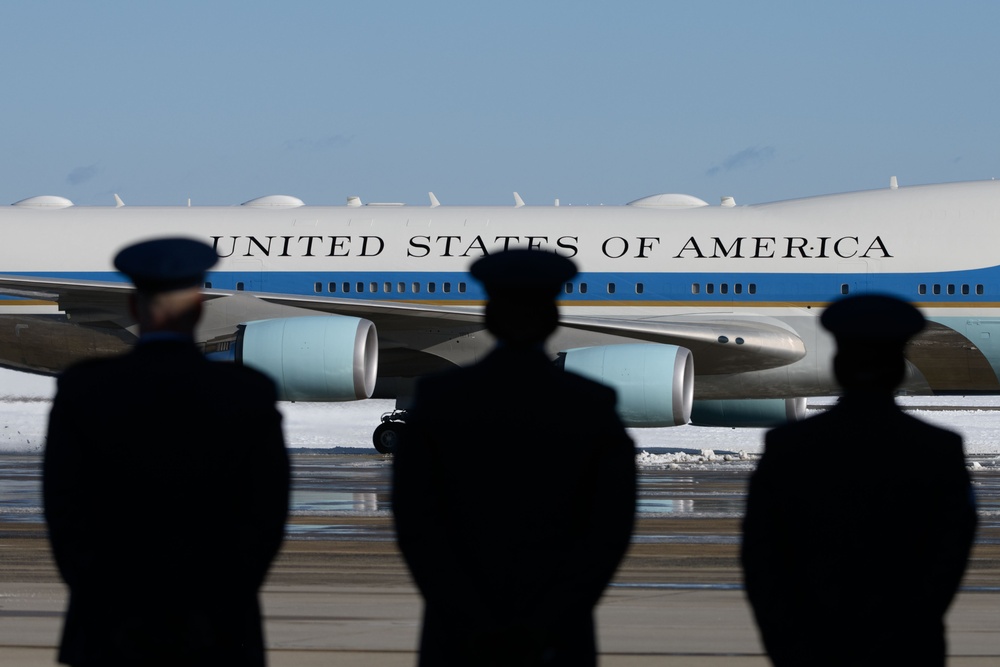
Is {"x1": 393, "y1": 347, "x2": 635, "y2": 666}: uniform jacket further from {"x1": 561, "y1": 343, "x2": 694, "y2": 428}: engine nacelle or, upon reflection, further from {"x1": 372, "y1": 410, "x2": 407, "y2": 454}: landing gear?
{"x1": 372, "y1": 410, "x2": 407, "y2": 454}: landing gear

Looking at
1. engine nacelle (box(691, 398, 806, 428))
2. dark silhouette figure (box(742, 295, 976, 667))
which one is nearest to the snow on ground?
engine nacelle (box(691, 398, 806, 428))

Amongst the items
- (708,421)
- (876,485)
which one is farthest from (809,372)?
(876,485)

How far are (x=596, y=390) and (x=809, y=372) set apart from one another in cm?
1678

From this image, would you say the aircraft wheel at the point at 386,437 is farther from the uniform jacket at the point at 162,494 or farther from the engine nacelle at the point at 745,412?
the uniform jacket at the point at 162,494

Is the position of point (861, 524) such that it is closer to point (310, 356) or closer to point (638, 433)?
point (310, 356)

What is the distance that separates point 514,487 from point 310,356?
14.7m

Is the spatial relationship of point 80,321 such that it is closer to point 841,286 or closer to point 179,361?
point 841,286

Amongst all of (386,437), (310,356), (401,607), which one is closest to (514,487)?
(401,607)

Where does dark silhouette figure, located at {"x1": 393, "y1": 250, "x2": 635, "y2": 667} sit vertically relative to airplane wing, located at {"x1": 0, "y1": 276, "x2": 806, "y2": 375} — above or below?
Result: below

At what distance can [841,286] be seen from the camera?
1986 centimetres

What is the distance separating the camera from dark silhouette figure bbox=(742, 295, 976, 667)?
3.53 meters

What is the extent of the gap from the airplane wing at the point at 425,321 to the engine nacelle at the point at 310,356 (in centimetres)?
110

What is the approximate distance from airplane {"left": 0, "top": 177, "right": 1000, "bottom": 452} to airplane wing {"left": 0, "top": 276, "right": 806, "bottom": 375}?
0.03 meters

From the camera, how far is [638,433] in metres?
29.1
